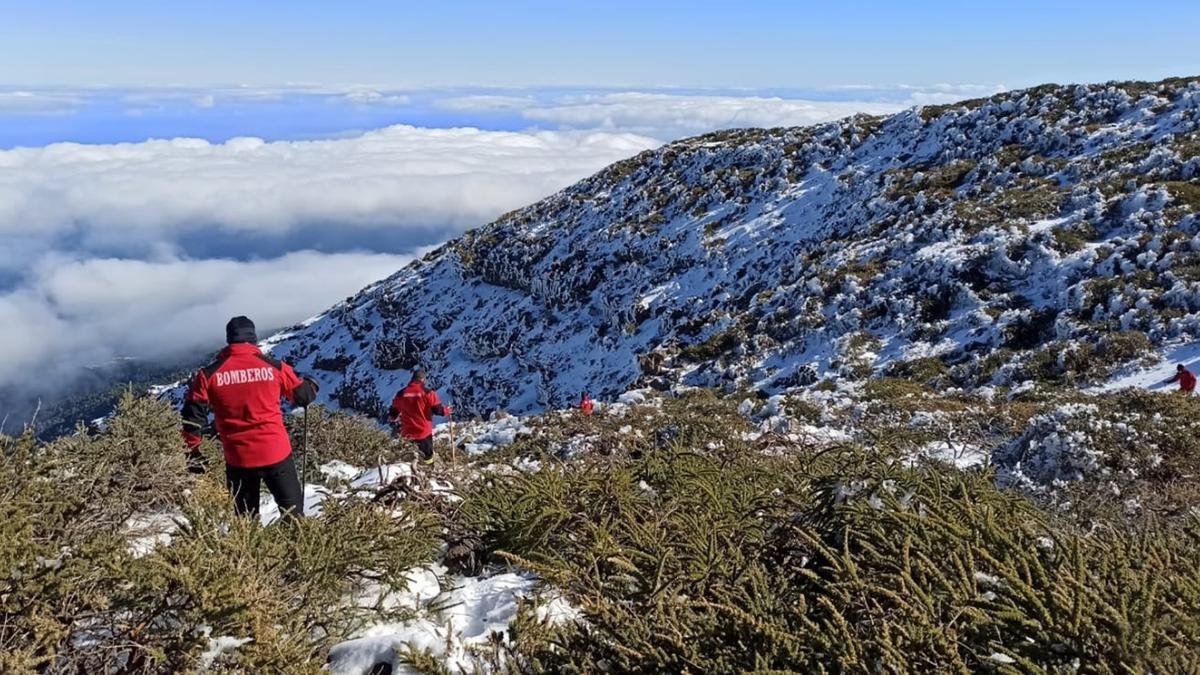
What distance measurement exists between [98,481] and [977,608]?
455 cm

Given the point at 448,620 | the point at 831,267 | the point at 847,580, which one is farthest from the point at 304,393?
the point at 831,267

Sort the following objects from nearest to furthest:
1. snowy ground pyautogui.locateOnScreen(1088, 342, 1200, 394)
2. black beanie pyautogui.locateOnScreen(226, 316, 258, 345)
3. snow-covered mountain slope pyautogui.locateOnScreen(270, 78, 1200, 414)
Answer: black beanie pyautogui.locateOnScreen(226, 316, 258, 345) → snowy ground pyautogui.locateOnScreen(1088, 342, 1200, 394) → snow-covered mountain slope pyautogui.locateOnScreen(270, 78, 1200, 414)

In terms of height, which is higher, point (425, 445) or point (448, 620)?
point (448, 620)

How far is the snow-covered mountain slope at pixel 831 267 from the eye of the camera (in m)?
21.1

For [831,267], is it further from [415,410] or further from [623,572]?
[623,572]

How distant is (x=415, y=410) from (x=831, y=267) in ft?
73.7

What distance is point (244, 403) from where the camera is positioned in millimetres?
5723

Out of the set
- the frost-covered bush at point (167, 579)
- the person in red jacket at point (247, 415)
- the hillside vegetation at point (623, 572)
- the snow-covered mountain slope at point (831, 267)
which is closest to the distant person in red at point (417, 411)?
the person in red jacket at point (247, 415)

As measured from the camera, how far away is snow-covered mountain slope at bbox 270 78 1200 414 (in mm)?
21062

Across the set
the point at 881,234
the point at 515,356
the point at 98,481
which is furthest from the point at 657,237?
the point at 98,481

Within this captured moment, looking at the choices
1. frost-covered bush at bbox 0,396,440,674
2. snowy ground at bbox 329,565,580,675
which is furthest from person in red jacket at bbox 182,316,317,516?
snowy ground at bbox 329,565,580,675

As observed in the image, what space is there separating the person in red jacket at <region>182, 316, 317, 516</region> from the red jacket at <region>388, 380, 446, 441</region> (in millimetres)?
4849

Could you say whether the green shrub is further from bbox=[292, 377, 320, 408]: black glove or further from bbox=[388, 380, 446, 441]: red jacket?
bbox=[388, 380, 446, 441]: red jacket

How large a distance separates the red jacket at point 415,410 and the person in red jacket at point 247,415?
15.9 feet
